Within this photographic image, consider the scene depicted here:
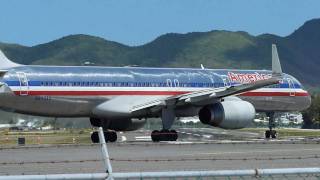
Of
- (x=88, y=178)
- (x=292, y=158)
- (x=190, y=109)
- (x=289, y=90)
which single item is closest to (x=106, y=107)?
(x=190, y=109)

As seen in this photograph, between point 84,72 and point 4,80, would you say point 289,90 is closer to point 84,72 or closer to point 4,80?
point 84,72

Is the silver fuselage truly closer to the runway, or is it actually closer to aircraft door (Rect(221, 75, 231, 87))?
aircraft door (Rect(221, 75, 231, 87))

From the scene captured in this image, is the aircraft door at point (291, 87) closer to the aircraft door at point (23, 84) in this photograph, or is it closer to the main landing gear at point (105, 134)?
the main landing gear at point (105, 134)

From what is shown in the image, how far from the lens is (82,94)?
37.3 meters

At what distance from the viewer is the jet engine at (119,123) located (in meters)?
41.1

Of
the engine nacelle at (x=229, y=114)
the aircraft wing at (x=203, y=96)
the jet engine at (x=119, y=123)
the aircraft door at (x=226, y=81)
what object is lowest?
the jet engine at (x=119, y=123)

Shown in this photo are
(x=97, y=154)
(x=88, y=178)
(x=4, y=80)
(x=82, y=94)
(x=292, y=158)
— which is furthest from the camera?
(x=82, y=94)

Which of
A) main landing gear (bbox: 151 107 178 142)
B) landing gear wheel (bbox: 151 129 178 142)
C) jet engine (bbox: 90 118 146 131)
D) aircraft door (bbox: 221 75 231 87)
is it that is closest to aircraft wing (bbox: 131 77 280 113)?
main landing gear (bbox: 151 107 178 142)

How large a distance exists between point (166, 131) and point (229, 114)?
3.20m

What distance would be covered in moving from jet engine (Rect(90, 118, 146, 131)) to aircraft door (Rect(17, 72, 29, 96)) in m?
6.29

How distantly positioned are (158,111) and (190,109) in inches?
69.3

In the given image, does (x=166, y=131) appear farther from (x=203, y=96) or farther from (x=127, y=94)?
(x=127, y=94)

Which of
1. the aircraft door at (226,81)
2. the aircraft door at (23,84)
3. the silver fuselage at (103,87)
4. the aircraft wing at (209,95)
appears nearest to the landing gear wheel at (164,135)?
the aircraft wing at (209,95)

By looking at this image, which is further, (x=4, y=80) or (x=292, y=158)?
(x=4, y=80)
